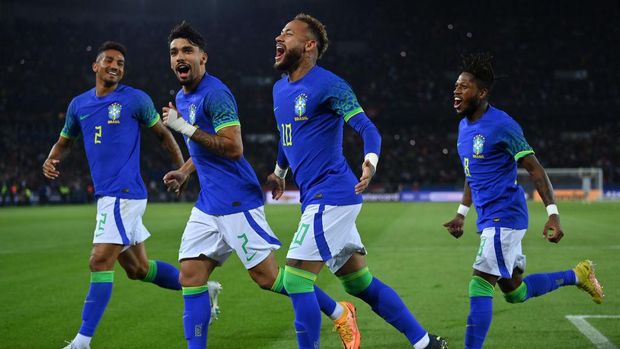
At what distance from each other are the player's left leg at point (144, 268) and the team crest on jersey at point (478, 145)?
3.05 meters

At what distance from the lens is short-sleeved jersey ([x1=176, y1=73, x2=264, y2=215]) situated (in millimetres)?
5246

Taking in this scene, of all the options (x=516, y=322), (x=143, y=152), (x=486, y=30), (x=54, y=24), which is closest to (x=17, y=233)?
(x=516, y=322)

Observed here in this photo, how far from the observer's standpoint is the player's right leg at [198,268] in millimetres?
5074

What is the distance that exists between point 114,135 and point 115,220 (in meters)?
0.75

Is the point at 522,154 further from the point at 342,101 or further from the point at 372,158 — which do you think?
the point at 342,101

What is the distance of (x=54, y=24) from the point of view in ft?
182

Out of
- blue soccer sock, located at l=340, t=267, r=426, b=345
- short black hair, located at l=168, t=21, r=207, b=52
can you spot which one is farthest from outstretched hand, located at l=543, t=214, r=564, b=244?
short black hair, located at l=168, t=21, r=207, b=52

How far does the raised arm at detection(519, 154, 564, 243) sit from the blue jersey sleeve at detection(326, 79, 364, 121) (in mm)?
1417

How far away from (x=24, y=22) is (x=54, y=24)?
2.14 metres

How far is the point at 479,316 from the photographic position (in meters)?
5.52

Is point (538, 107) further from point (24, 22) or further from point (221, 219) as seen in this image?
point (221, 219)

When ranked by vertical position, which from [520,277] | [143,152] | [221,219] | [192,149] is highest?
[192,149]

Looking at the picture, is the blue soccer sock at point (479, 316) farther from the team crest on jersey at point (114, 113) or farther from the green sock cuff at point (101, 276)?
the team crest on jersey at point (114, 113)

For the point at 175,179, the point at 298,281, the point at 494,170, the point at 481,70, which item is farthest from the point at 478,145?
the point at 175,179
